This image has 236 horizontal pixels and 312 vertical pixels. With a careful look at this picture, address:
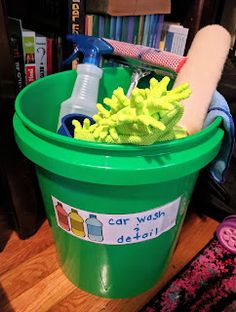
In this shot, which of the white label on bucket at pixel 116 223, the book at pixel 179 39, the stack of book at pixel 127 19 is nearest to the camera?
the white label on bucket at pixel 116 223

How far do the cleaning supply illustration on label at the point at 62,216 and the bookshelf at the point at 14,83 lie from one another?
0.20 meters

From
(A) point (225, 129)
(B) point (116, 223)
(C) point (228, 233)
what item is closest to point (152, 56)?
(A) point (225, 129)

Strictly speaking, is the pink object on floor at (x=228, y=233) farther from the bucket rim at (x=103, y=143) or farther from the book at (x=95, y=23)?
the book at (x=95, y=23)

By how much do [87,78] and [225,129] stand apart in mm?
266

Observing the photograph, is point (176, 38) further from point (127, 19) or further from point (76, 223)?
point (76, 223)

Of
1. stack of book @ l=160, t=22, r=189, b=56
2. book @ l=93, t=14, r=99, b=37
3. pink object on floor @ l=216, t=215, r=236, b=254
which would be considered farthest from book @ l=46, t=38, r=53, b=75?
pink object on floor @ l=216, t=215, r=236, b=254

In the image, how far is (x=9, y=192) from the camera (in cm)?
66

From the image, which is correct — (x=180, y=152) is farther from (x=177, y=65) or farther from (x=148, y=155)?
(x=177, y=65)

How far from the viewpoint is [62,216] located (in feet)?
1.61

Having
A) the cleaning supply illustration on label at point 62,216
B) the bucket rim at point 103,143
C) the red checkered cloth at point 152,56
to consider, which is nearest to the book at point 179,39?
the red checkered cloth at point 152,56

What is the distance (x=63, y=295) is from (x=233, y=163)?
18.9 inches

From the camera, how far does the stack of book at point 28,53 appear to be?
61 cm

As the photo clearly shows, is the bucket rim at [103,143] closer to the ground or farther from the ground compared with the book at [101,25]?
closer to the ground

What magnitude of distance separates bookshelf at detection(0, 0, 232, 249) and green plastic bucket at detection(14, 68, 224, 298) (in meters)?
0.07
